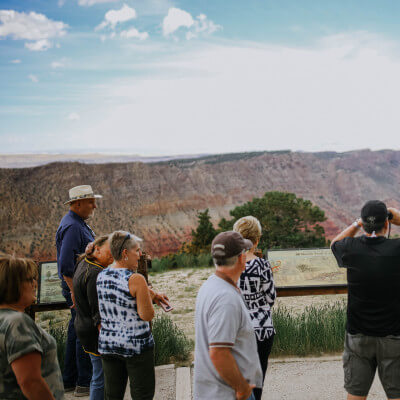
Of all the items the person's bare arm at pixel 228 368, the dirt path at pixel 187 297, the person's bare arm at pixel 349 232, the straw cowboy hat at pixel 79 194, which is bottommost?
the dirt path at pixel 187 297

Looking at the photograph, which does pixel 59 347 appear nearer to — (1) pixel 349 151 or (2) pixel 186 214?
(2) pixel 186 214

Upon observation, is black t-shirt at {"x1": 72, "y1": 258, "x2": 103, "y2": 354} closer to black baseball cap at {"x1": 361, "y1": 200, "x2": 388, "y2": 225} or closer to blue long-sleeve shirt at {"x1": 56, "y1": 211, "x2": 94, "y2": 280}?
blue long-sleeve shirt at {"x1": 56, "y1": 211, "x2": 94, "y2": 280}

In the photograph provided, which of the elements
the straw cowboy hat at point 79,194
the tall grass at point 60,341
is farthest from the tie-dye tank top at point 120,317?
the tall grass at point 60,341

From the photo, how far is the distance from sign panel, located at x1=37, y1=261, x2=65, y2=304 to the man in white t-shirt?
283 centimetres

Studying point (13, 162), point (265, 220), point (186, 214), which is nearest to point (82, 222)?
point (265, 220)

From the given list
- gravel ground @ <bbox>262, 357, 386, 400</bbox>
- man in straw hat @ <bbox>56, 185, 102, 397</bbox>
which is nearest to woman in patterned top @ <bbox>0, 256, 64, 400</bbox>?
man in straw hat @ <bbox>56, 185, 102, 397</bbox>

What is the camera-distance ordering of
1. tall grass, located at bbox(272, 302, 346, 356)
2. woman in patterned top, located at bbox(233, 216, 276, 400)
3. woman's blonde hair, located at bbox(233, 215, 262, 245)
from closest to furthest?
woman in patterned top, located at bbox(233, 216, 276, 400) → woman's blonde hair, located at bbox(233, 215, 262, 245) → tall grass, located at bbox(272, 302, 346, 356)

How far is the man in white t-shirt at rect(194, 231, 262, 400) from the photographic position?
1878 mm

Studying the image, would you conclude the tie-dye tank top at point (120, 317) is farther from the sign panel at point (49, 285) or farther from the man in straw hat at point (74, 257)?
the sign panel at point (49, 285)

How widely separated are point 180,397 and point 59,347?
155cm

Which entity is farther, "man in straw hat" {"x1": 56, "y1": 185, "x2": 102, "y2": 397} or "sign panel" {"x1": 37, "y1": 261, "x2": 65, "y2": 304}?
"sign panel" {"x1": 37, "y1": 261, "x2": 65, "y2": 304}

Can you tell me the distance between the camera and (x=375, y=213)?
2486 millimetres

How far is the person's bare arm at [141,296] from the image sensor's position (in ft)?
8.10

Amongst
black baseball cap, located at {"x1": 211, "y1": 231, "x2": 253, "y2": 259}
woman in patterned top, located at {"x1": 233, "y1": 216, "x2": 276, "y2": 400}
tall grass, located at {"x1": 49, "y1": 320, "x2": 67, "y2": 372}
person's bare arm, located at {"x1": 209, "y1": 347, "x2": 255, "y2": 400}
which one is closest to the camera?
person's bare arm, located at {"x1": 209, "y1": 347, "x2": 255, "y2": 400}
